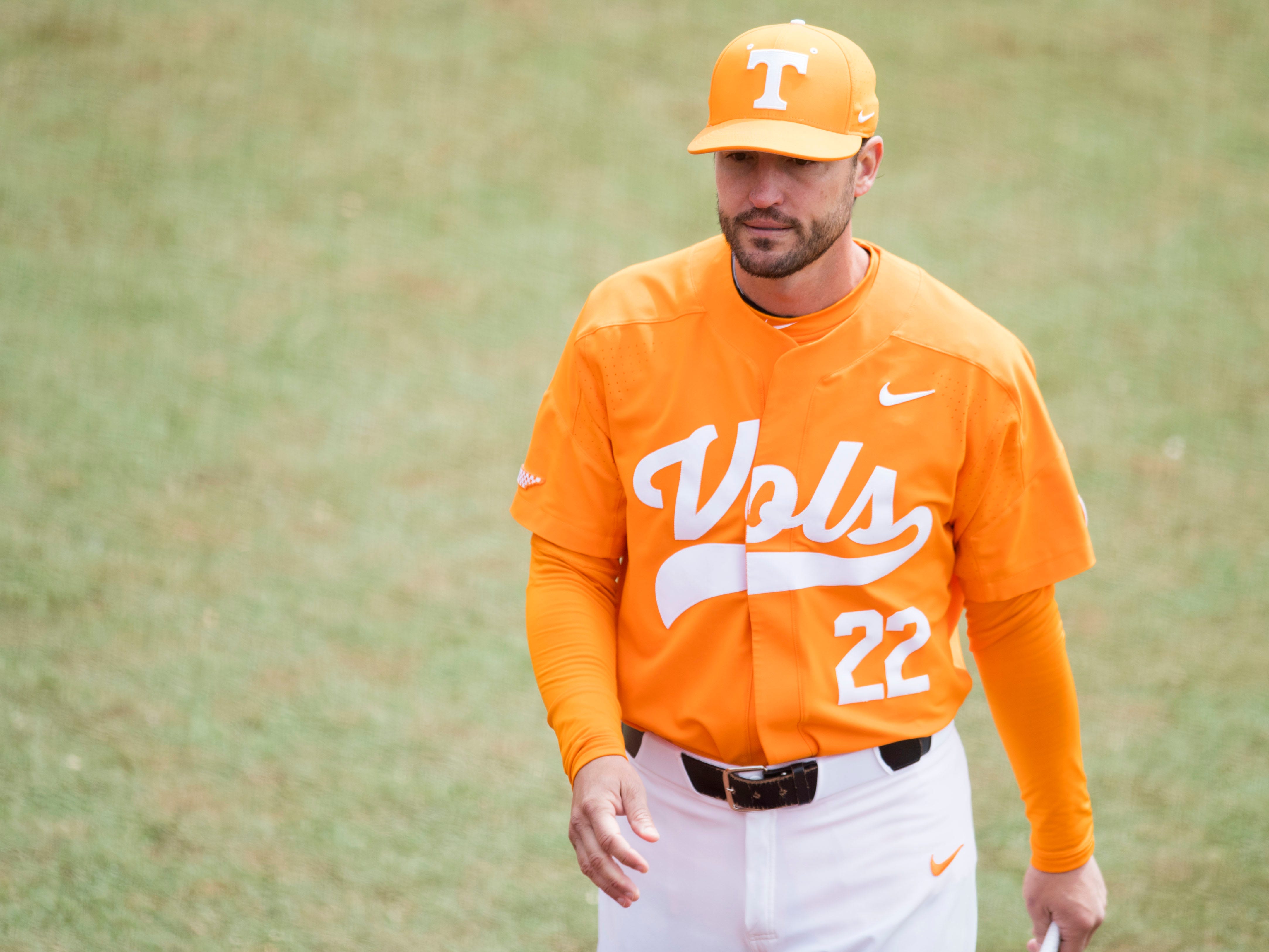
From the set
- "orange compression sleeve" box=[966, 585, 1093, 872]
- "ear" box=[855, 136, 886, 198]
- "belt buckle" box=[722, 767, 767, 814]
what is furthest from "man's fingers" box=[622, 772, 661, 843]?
"ear" box=[855, 136, 886, 198]

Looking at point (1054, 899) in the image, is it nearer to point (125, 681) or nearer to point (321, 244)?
point (125, 681)

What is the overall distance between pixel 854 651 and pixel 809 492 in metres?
0.31

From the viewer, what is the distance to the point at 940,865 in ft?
8.20

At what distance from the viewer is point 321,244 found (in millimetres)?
7668

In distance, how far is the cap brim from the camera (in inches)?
87.0

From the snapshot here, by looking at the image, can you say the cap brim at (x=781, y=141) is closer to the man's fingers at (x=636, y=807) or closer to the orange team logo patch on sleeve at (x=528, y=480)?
the orange team logo patch on sleeve at (x=528, y=480)

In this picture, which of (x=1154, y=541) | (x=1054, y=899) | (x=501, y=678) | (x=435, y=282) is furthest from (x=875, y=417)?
(x=435, y=282)

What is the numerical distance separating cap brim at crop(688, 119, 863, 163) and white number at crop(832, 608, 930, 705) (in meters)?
0.83

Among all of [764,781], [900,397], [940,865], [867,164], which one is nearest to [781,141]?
[867,164]

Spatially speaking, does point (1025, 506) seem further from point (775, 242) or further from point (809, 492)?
point (775, 242)

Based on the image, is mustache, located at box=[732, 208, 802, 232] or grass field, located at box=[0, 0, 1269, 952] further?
grass field, located at box=[0, 0, 1269, 952]

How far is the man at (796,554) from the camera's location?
234cm

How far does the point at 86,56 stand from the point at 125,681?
5950 mm

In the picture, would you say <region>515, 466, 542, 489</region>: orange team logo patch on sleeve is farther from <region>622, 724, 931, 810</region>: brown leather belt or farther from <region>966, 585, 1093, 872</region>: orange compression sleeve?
<region>966, 585, 1093, 872</region>: orange compression sleeve
